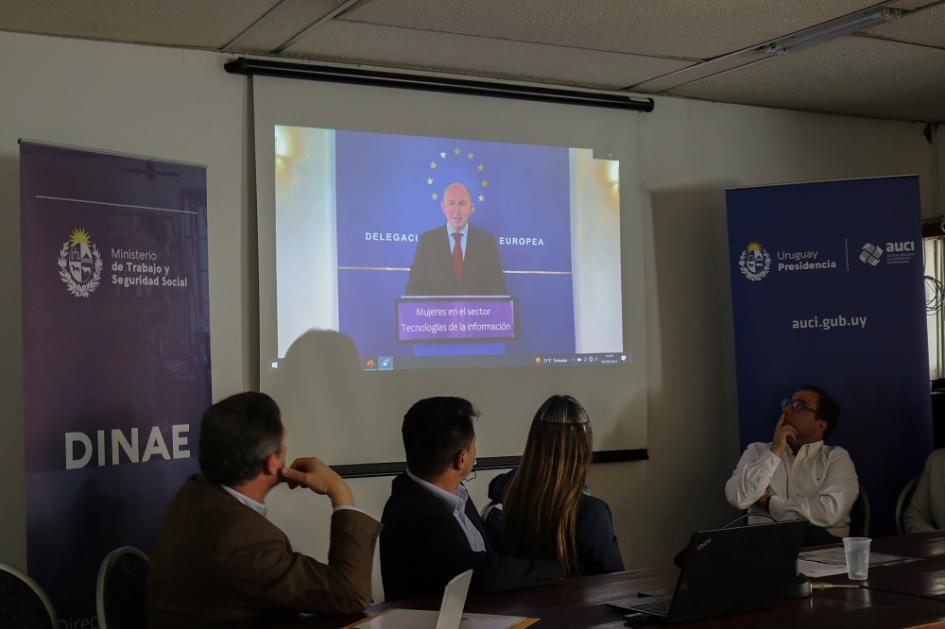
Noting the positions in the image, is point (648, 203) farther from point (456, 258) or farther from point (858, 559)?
point (858, 559)

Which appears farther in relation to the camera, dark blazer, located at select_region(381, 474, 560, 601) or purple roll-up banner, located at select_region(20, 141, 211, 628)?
purple roll-up banner, located at select_region(20, 141, 211, 628)

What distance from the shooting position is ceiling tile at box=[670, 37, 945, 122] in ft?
16.0

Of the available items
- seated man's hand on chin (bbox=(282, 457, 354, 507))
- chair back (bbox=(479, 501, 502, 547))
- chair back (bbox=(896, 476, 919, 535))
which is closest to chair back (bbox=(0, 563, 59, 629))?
seated man's hand on chin (bbox=(282, 457, 354, 507))

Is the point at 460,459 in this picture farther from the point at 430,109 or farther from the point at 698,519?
the point at 698,519

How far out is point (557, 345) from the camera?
517 centimetres

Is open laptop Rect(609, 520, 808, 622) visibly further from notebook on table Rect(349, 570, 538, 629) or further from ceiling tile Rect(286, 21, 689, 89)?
ceiling tile Rect(286, 21, 689, 89)

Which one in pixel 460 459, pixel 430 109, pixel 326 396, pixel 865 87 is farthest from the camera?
pixel 865 87

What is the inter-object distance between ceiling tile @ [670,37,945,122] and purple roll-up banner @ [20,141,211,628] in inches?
113

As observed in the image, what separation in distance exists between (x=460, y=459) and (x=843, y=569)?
1106 millimetres

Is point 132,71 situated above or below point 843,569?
above

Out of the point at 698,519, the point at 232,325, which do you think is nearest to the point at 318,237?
the point at 232,325

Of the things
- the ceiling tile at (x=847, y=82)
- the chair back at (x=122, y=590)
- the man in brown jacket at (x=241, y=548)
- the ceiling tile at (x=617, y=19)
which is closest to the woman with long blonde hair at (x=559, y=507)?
the man in brown jacket at (x=241, y=548)

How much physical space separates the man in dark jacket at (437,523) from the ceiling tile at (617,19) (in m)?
1.90

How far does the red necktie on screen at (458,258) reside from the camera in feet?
16.3
